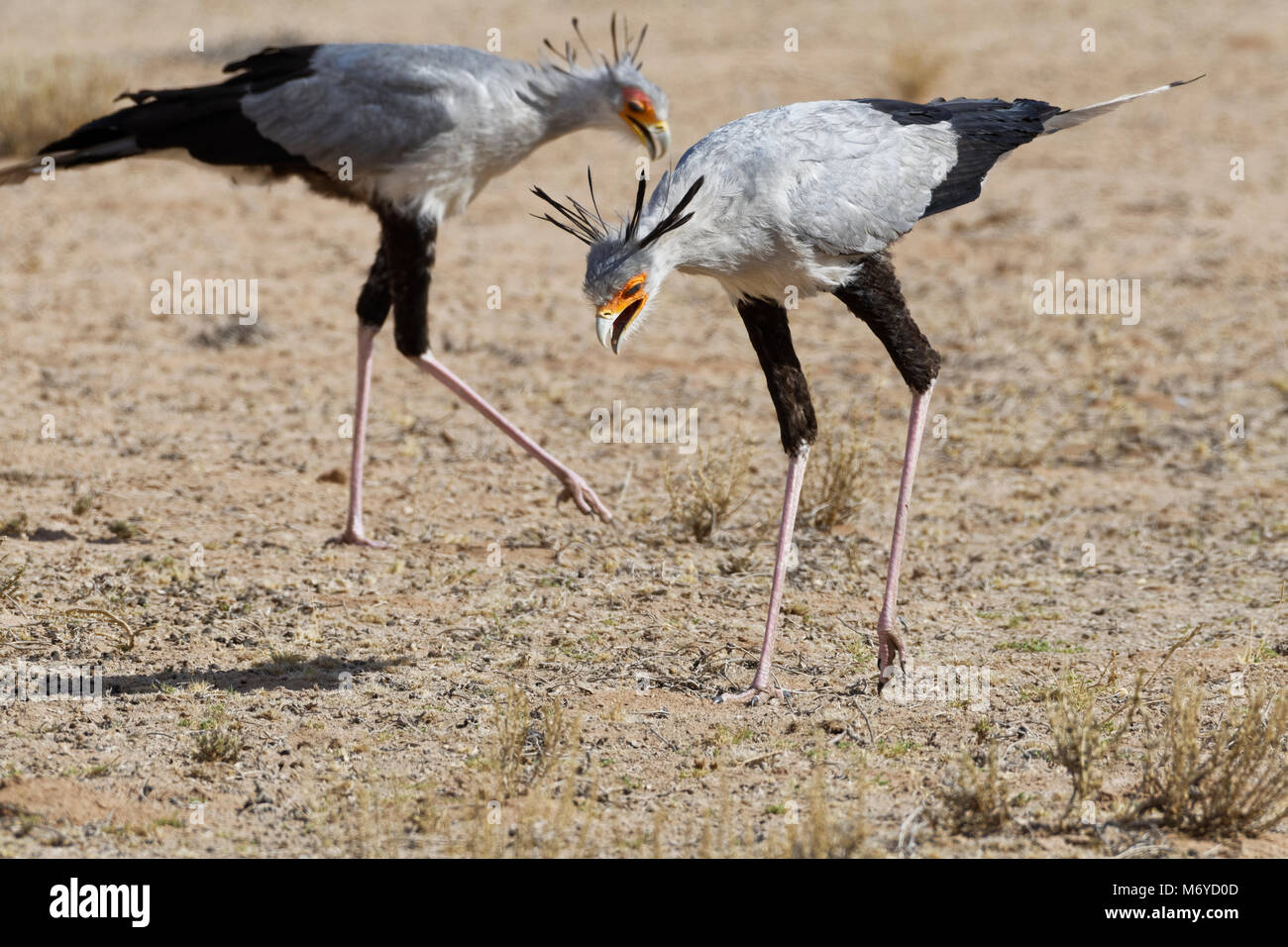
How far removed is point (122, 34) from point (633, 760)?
15.6m

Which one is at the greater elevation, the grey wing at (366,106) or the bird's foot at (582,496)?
the grey wing at (366,106)

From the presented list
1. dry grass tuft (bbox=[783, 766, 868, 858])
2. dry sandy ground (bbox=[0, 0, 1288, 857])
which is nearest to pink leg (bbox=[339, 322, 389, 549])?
dry sandy ground (bbox=[0, 0, 1288, 857])

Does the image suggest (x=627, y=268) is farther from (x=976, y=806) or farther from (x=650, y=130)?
(x=650, y=130)

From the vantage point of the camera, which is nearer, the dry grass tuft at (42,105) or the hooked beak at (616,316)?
the hooked beak at (616,316)

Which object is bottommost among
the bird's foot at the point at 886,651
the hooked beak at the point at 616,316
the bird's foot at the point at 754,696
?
the bird's foot at the point at 754,696

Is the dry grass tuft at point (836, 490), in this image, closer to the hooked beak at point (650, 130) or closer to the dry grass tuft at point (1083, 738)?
the hooked beak at point (650, 130)

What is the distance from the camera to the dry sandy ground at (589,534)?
3.79 meters

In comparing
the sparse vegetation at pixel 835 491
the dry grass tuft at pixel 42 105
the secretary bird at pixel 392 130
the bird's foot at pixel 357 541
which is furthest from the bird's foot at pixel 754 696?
the dry grass tuft at pixel 42 105

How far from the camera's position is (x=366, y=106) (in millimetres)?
5824

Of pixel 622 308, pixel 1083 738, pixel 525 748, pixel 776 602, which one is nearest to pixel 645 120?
pixel 622 308

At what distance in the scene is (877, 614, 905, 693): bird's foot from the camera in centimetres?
445

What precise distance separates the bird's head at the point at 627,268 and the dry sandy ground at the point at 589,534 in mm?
1089
